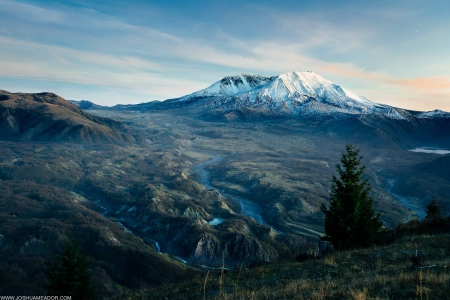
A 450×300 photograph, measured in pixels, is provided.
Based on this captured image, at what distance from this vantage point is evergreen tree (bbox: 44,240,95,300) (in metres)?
25.4

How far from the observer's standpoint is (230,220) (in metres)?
110

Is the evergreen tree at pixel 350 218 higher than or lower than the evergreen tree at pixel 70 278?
higher

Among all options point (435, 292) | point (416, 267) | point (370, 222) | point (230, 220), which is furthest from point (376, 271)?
point (230, 220)

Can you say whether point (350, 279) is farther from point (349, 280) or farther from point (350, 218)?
point (350, 218)

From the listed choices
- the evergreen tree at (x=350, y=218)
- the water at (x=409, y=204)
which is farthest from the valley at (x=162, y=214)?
the evergreen tree at (x=350, y=218)

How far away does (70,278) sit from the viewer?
2617 centimetres

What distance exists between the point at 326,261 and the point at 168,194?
12813 centimetres

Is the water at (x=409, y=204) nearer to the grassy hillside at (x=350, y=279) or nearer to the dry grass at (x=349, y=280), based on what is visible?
the grassy hillside at (x=350, y=279)

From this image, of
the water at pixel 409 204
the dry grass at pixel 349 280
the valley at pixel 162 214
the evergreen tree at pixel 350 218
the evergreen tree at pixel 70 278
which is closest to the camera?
the dry grass at pixel 349 280

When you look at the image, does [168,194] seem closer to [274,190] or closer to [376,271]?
[274,190]

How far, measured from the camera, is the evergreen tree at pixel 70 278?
25.4 m

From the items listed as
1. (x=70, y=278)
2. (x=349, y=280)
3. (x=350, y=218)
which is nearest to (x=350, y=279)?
(x=349, y=280)

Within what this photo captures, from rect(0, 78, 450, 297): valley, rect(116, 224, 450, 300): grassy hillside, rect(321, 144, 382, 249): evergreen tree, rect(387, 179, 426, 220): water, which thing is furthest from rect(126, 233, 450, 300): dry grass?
rect(387, 179, 426, 220): water

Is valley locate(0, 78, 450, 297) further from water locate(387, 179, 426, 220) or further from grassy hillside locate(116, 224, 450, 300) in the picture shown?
grassy hillside locate(116, 224, 450, 300)
